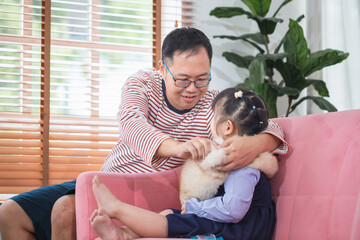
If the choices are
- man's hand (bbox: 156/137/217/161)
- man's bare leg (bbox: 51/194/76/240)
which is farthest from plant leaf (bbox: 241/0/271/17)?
man's bare leg (bbox: 51/194/76/240)

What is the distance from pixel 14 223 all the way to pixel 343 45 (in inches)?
114

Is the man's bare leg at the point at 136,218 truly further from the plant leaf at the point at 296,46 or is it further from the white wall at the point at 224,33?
the white wall at the point at 224,33

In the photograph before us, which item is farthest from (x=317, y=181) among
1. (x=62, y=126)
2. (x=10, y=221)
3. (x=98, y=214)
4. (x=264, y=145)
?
(x=62, y=126)

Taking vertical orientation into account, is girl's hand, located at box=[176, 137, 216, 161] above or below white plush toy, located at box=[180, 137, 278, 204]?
above

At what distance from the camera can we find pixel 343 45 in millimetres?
3494

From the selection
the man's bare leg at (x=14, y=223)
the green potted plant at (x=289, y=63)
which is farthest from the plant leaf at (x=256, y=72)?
the man's bare leg at (x=14, y=223)

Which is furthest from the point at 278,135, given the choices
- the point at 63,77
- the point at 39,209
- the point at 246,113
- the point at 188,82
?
the point at 63,77

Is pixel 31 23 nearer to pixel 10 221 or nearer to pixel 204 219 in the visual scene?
pixel 10 221

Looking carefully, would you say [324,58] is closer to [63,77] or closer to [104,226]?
[63,77]

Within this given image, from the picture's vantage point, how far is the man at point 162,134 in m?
1.36

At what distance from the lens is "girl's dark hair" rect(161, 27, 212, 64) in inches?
62.0

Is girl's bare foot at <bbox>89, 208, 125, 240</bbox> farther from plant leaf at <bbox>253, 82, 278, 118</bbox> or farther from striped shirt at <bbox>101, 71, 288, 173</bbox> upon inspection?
plant leaf at <bbox>253, 82, 278, 118</bbox>

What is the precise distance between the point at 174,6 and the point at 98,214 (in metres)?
2.51

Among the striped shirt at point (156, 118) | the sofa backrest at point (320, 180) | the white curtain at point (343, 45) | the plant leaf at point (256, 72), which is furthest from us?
the white curtain at point (343, 45)
